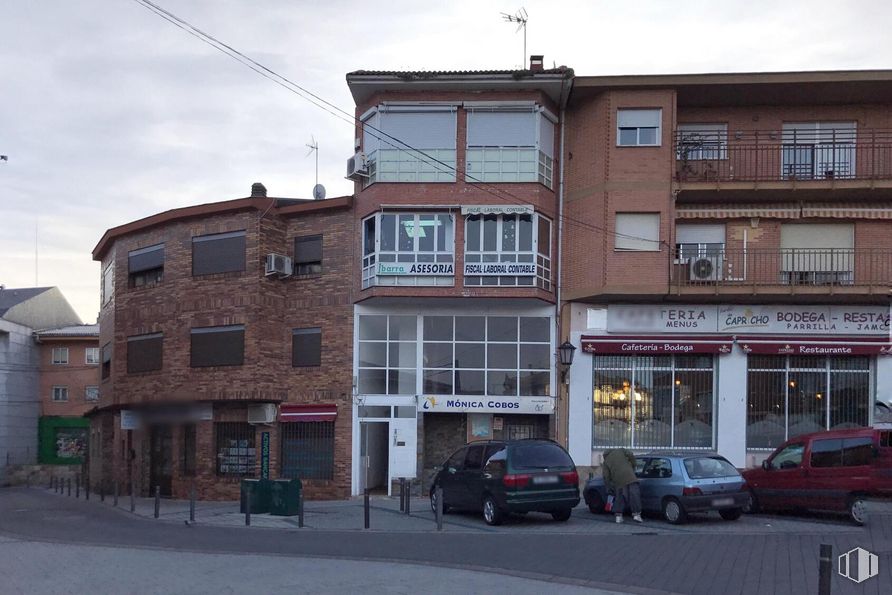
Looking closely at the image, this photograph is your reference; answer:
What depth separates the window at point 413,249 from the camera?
27.2 meters

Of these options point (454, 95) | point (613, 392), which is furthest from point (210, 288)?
point (613, 392)

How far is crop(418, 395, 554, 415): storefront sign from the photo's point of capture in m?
27.5

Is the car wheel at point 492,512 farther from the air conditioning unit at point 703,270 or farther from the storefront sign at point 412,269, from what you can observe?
the air conditioning unit at point 703,270

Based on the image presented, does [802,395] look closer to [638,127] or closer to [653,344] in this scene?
[653,344]

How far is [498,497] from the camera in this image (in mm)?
19453

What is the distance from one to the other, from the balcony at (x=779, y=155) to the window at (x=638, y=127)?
0.66m

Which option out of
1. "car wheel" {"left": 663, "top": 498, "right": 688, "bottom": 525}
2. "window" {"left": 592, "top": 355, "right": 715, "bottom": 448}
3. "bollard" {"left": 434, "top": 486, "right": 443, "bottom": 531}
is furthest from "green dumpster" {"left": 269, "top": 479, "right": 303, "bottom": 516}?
"window" {"left": 592, "top": 355, "right": 715, "bottom": 448}

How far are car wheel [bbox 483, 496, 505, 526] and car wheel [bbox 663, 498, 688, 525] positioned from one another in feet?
10.5

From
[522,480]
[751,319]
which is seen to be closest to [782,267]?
[751,319]

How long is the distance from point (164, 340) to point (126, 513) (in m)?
7.02

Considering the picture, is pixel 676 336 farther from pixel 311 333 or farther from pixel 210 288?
pixel 210 288

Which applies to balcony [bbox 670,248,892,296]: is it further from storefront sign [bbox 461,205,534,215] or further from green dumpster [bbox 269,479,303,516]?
green dumpster [bbox 269,479,303,516]

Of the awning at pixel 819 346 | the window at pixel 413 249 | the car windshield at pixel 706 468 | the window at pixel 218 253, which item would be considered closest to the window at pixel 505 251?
the window at pixel 413 249

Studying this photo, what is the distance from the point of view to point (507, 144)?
27.5m
